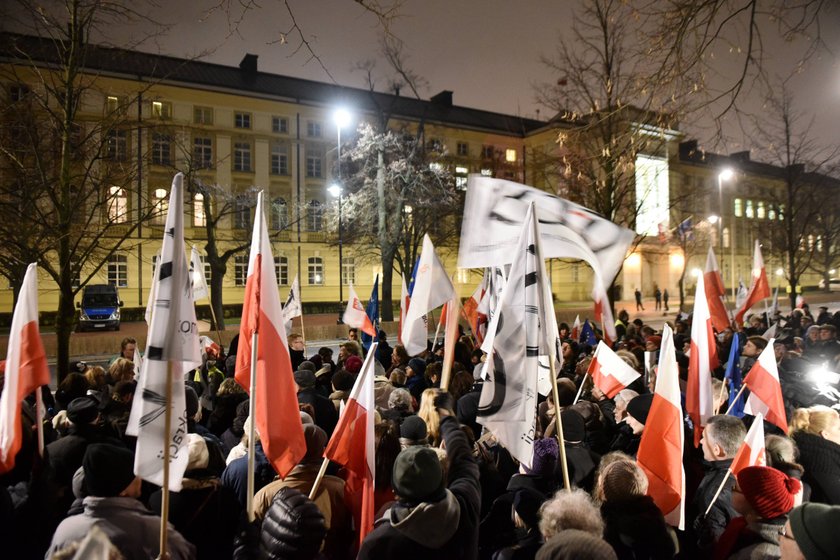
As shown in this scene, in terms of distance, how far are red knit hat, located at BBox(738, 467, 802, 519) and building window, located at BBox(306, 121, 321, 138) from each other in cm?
4873

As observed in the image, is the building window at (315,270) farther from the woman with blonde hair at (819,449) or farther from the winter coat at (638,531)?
the winter coat at (638,531)

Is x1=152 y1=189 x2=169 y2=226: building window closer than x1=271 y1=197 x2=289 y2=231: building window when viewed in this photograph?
Yes

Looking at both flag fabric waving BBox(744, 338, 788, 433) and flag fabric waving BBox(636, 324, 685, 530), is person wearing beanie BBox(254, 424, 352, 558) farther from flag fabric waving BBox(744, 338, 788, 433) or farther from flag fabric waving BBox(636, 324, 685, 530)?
flag fabric waving BBox(744, 338, 788, 433)

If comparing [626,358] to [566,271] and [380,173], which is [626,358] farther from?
[566,271]

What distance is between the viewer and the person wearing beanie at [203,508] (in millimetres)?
3477

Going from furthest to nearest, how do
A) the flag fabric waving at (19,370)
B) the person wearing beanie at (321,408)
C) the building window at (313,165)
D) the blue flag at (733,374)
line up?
the building window at (313,165), the blue flag at (733,374), the person wearing beanie at (321,408), the flag fabric waving at (19,370)

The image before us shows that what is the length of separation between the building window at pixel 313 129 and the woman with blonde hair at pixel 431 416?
46795 mm

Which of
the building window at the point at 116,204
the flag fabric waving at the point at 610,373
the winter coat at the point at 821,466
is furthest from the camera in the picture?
the building window at the point at 116,204

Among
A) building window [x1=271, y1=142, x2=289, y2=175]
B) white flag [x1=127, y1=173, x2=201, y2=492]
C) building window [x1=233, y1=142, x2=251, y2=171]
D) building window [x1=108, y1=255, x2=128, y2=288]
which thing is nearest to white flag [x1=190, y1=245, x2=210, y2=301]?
white flag [x1=127, y1=173, x2=201, y2=492]

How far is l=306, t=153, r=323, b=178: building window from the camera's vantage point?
4900 cm

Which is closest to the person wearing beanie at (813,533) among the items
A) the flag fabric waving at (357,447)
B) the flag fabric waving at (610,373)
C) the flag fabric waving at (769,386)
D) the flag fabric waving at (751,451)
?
the flag fabric waving at (751,451)

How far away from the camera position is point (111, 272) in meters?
40.0

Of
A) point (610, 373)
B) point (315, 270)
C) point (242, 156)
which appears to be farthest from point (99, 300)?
point (610, 373)

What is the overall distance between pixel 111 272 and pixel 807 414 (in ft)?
140
